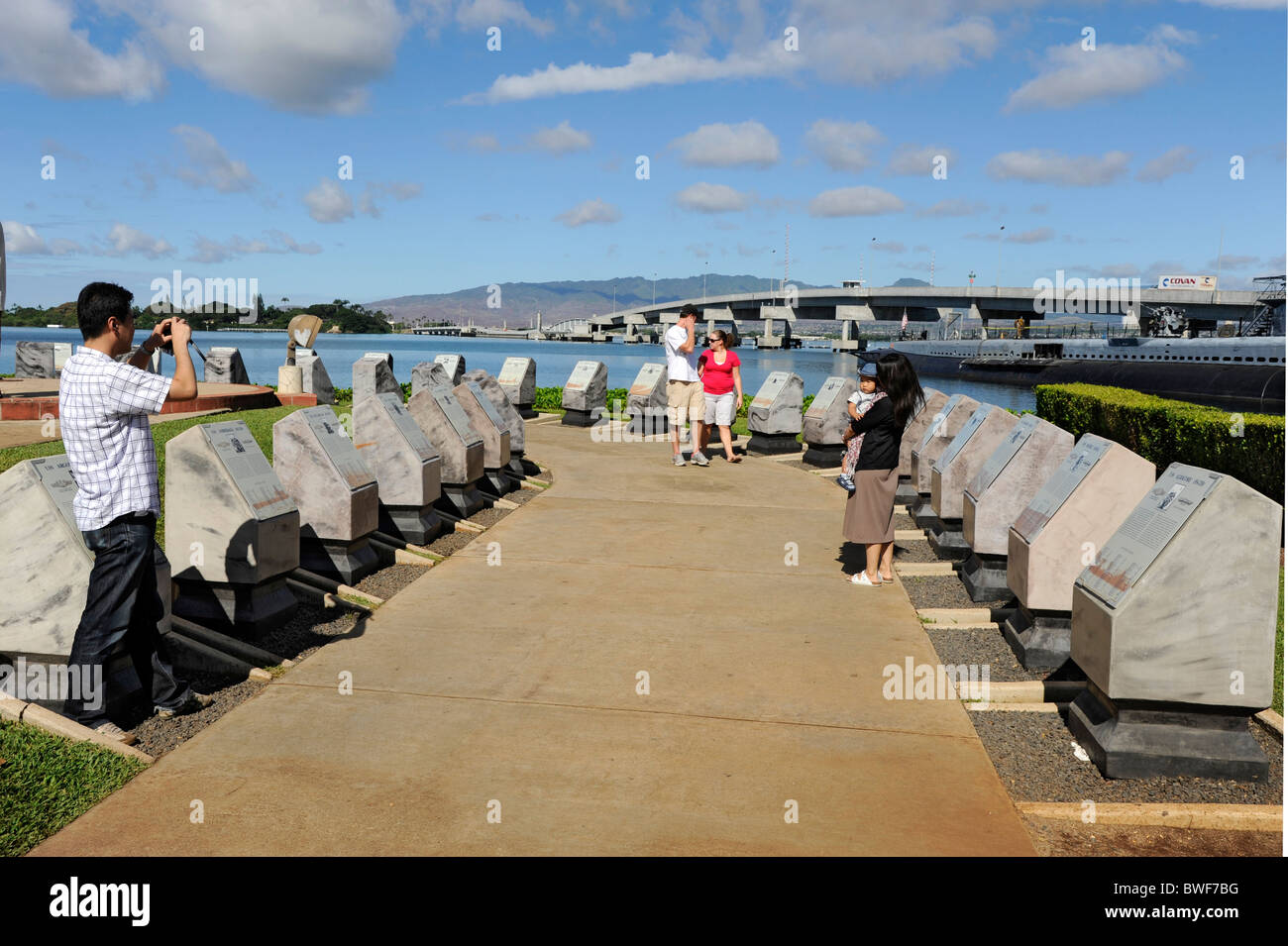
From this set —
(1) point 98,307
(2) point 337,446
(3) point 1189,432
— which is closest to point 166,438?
(2) point 337,446

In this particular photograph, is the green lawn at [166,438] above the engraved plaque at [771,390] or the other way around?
the other way around

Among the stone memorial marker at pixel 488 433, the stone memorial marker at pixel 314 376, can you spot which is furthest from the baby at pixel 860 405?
the stone memorial marker at pixel 314 376

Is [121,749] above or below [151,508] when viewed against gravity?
below

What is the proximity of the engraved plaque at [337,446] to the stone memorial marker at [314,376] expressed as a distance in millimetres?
13543

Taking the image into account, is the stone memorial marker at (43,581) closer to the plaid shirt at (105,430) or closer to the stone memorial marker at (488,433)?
the plaid shirt at (105,430)

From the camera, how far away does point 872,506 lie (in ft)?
25.3

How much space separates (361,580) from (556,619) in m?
1.85

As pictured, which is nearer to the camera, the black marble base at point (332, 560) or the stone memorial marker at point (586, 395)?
the black marble base at point (332, 560)

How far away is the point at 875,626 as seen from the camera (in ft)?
22.4

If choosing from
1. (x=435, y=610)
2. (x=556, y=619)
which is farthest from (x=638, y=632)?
(x=435, y=610)

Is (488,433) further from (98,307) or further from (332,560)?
(98,307)

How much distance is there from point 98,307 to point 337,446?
3.21 metres

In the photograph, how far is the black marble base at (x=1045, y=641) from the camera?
591 centimetres
